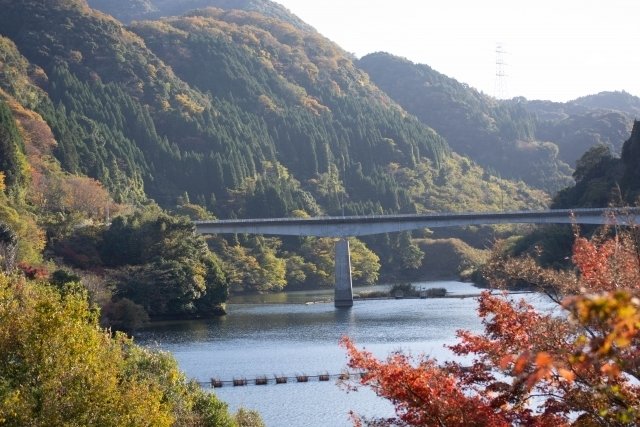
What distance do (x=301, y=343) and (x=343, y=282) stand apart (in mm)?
27057

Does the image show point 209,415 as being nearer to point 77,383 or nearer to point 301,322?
point 77,383

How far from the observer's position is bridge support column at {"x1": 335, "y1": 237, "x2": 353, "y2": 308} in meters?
73.5

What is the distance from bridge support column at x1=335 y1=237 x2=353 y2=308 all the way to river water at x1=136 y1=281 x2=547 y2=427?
1.54m

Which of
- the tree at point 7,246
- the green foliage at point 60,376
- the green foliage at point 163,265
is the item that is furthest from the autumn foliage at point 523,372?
the green foliage at point 163,265

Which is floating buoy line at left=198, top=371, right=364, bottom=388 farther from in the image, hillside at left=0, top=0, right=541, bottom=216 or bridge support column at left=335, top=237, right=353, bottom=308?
hillside at left=0, top=0, right=541, bottom=216

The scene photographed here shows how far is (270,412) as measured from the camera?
1235 inches

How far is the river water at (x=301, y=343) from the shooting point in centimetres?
3219

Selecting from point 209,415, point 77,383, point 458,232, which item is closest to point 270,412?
point 209,415

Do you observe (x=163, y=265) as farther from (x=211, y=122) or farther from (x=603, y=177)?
(x=211, y=122)

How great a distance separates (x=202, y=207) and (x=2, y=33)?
201ft

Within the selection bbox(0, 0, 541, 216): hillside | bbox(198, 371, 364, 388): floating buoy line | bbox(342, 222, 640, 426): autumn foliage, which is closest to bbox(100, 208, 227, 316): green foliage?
bbox(198, 371, 364, 388): floating buoy line

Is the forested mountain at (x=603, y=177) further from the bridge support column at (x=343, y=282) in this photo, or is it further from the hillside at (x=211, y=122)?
the hillside at (x=211, y=122)

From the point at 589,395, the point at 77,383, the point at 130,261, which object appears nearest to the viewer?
the point at 589,395

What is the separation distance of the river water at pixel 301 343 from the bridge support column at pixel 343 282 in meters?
1.54
